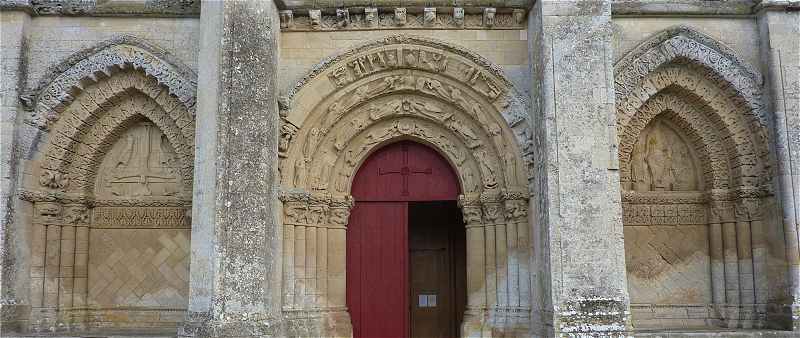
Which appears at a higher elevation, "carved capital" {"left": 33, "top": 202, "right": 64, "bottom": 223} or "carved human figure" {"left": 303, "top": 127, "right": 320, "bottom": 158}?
"carved human figure" {"left": 303, "top": 127, "right": 320, "bottom": 158}

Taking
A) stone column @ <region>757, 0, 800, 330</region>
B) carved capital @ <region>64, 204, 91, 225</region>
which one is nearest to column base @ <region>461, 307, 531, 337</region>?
stone column @ <region>757, 0, 800, 330</region>

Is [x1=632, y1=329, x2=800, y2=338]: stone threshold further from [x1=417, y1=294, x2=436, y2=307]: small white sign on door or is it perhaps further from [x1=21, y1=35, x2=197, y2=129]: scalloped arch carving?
[x1=21, y1=35, x2=197, y2=129]: scalloped arch carving

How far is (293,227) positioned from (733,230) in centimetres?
542

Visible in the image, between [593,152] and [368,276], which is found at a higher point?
[593,152]

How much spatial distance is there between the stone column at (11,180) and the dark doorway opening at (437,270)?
561 centimetres

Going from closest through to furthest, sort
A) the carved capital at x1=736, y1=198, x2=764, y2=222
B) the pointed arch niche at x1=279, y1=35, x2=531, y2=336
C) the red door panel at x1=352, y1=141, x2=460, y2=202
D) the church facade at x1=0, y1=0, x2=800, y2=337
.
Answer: the church facade at x1=0, y1=0, x2=800, y2=337 → the pointed arch niche at x1=279, y1=35, x2=531, y2=336 → the carved capital at x1=736, y1=198, x2=764, y2=222 → the red door panel at x1=352, y1=141, x2=460, y2=202

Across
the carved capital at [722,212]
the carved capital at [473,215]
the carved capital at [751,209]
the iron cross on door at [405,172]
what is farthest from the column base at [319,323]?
the carved capital at [751,209]

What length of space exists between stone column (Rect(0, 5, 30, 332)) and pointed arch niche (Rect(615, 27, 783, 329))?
7.26m

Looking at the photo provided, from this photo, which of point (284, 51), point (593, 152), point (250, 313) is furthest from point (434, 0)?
point (250, 313)

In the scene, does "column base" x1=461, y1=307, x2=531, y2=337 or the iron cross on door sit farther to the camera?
the iron cross on door

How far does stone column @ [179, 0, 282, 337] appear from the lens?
7367mm

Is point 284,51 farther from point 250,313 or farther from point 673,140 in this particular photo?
point 673,140

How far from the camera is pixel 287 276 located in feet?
27.6

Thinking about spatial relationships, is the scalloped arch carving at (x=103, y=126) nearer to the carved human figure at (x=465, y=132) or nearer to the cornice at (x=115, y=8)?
the cornice at (x=115, y=8)
